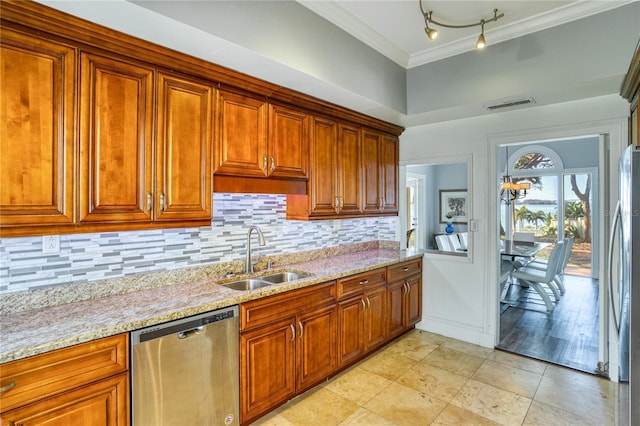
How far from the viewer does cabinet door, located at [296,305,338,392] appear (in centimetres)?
242

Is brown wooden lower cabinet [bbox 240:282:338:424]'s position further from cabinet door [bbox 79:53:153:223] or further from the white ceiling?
the white ceiling

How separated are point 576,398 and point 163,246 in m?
3.26

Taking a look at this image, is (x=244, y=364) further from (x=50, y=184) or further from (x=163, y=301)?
(x=50, y=184)

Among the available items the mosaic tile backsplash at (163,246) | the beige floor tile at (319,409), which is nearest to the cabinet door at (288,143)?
the mosaic tile backsplash at (163,246)

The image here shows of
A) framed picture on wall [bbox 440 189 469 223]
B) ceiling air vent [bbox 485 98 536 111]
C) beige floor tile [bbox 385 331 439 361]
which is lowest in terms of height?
beige floor tile [bbox 385 331 439 361]

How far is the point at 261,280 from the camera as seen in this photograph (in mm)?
2619

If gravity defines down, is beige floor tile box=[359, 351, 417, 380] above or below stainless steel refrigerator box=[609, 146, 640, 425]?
below

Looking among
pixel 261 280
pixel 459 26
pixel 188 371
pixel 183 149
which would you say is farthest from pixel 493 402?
pixel 459 26

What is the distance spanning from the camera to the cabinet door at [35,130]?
149 cm

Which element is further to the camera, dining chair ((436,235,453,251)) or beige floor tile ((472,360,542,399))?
dining chair ((436,235,453,251))

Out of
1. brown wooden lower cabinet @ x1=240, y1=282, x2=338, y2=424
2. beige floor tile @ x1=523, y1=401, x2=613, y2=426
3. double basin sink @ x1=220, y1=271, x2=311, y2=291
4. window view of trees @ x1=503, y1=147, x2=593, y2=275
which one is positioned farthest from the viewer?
window view of trees @ x1=503, y1=147, x2=593, y2=275

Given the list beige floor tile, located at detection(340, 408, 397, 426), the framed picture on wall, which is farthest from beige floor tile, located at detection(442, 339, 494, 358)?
the framed picture on wall

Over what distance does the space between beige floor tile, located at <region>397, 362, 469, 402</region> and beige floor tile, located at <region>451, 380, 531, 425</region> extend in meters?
0.06

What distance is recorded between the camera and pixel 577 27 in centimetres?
249
